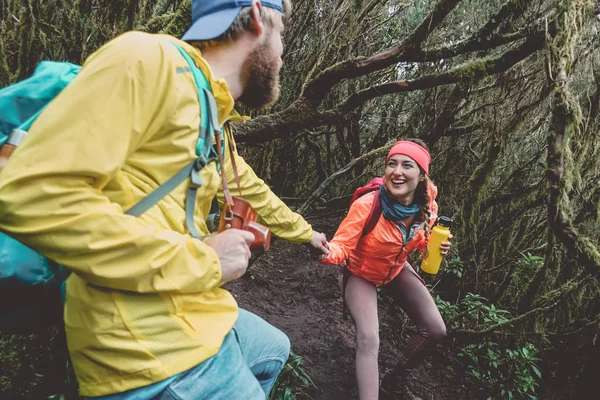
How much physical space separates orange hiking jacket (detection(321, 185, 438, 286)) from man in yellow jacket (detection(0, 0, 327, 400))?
A: 7.92 ft

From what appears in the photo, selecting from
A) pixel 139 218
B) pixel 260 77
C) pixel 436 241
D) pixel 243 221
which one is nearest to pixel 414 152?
pixel 436 241

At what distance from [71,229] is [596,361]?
619 cm

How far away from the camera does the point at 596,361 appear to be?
207 inches

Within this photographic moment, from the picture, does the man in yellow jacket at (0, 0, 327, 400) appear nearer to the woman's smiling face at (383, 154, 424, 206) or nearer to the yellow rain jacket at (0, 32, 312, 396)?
the yellow rain jacket at (0, 32, 312, 396)

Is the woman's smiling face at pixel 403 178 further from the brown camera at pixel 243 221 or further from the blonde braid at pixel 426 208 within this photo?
the brown camera at pixel 243 221

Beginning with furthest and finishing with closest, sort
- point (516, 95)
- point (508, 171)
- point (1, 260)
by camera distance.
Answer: point (508, 171), point (516, 95), point (1, 260)

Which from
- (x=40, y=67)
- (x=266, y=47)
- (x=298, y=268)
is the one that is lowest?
(x=298, y=268)

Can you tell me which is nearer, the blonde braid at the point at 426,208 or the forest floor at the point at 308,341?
the forest floor at the point at 308,341

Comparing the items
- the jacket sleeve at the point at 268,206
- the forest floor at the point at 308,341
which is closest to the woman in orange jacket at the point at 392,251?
the jacket sleeve at the point at 268,206

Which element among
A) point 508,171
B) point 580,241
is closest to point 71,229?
point 580,241

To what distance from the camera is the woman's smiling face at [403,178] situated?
13.9ft

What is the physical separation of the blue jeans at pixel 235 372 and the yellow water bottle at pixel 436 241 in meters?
2.23

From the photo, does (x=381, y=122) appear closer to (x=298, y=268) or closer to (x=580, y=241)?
(x=298, y=268)

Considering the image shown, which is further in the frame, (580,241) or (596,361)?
(596,361)
